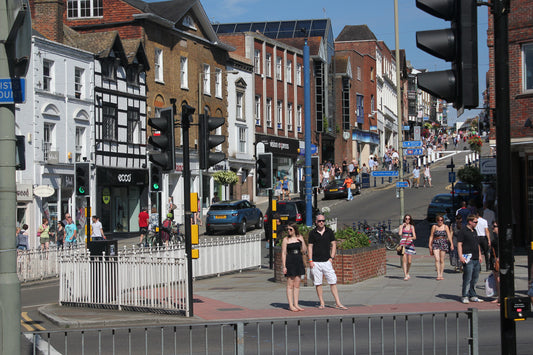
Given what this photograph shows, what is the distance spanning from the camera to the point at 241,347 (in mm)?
7602

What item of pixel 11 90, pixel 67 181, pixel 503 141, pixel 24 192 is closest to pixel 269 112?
pixel 67 181

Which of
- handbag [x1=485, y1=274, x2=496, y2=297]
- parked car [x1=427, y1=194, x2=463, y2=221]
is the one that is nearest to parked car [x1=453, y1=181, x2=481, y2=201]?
parked car [x1=427, y1=194, x2=463, y2=221]

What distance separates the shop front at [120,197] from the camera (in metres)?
39.6

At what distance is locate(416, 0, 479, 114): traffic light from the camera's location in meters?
5.68

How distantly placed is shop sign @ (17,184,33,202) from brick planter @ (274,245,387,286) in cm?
1660

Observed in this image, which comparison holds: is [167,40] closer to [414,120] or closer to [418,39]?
[418,39]

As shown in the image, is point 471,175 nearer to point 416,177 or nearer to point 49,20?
point 416,177

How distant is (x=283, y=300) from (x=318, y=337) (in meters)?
7.05

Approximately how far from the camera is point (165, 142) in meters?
13.9

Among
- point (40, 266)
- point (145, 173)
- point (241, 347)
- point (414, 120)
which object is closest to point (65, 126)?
point (145, 173)

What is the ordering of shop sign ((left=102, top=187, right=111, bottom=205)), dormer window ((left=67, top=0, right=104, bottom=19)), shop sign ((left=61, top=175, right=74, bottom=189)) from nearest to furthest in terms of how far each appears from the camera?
1. shop sign ((left=61, top=175, right=74, bottom=189))
2. shop sign ((left=102, top=187, right=111, bottom=205))
3. dormer window ((left=67, top=0, right=104, bottom=19))

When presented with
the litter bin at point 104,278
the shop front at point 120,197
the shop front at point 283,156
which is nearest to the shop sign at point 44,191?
the shop front at point 120,197

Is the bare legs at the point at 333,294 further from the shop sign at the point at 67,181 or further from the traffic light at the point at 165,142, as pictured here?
the shop sign at the point at 67,181

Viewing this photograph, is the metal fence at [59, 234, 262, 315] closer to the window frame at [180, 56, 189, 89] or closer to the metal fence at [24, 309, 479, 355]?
the metal fence at [24, 309, 479, 355]
